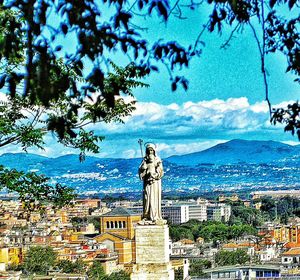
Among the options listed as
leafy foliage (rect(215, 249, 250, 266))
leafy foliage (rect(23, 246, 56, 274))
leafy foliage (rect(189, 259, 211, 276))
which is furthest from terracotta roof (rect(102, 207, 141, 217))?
leafy foliage (rect(23, 246, 56, 274))

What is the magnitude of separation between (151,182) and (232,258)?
4818 cm

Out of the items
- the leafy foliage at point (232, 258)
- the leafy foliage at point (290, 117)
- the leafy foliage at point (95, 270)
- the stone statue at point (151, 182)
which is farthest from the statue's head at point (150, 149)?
the leafy foliage at point (232, 258)

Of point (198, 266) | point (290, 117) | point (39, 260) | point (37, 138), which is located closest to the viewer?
point (290, 117)

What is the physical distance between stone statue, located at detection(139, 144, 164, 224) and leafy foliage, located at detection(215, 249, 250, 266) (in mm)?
46984

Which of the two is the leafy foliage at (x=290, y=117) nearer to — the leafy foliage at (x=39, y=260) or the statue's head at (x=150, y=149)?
the statue's head at (x=150, y=149)

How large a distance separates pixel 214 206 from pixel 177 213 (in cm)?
569

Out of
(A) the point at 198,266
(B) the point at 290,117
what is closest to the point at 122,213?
(A) the point at 198,266

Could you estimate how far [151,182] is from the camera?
7973mm

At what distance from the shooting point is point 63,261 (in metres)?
45.2

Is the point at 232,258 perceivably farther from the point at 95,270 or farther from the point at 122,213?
the point at 122,213

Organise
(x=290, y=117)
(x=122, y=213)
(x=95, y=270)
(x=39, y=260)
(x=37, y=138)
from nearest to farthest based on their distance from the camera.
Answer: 1. (x=290, y=117)
2. (x=37, y=138)
3. (x=39, y=260)
4. (x=95, y=270)
5. (x=122, y=213)

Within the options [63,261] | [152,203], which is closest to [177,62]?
[152,203]

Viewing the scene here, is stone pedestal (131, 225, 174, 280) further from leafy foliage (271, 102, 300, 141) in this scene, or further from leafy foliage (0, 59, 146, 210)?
leafy foliage (271, 102, 300, 141)

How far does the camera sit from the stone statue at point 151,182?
26.0 feet
